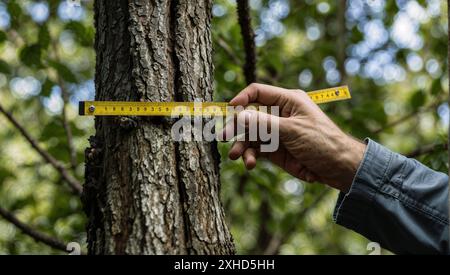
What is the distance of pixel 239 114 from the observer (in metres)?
2.31

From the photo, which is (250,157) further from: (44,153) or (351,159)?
(44,153)

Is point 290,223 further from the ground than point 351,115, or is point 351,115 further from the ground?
point 351,115

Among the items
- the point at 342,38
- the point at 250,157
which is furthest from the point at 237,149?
the point at 342,38

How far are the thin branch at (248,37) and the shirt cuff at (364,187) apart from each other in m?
1.05

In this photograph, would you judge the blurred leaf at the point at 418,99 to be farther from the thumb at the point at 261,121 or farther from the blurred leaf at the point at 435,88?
the thumb at the point at 261,121

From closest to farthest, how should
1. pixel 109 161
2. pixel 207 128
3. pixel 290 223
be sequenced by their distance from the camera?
pixel 109 161, pixel 207 128, pixel 290 223

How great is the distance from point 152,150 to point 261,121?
56cm

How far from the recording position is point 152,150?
1947mm

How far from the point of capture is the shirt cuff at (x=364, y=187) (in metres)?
2.29

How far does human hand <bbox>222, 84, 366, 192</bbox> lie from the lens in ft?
7.60

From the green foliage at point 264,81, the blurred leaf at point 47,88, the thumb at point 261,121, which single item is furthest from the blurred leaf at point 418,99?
the blurred leaf at point 47,88
